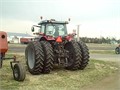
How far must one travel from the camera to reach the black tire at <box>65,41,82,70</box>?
1343cm

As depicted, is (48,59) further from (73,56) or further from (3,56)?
(3,56)

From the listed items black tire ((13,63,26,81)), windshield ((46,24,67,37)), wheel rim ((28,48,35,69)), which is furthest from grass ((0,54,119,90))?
windshield ((46,24,67,37))

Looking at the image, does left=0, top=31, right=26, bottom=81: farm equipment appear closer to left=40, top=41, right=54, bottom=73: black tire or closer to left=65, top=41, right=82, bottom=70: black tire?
left=40, top=41, right=54, bottom=73: black tire

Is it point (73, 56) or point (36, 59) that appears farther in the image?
point (73, 56)

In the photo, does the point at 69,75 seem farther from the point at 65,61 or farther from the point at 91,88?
the point at 91,88

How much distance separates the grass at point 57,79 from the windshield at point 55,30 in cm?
175

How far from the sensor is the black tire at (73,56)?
44.1 feet

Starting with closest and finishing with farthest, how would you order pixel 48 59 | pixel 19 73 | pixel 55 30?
pixel 19 73
pixel 48 59
pixel 55 30

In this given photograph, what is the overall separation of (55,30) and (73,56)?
5.55 feet

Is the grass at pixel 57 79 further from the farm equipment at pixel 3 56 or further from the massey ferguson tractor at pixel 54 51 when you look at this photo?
the massey ferguson tractor at pixel 54 51

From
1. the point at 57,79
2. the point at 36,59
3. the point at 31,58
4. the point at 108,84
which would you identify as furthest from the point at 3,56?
the point at 108,84

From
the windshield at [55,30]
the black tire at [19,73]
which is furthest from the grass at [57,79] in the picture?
the windshield at [55,30]

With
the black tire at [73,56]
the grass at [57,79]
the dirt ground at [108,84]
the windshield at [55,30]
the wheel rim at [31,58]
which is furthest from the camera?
the windshield at [55,30]

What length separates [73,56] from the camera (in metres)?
13.6
